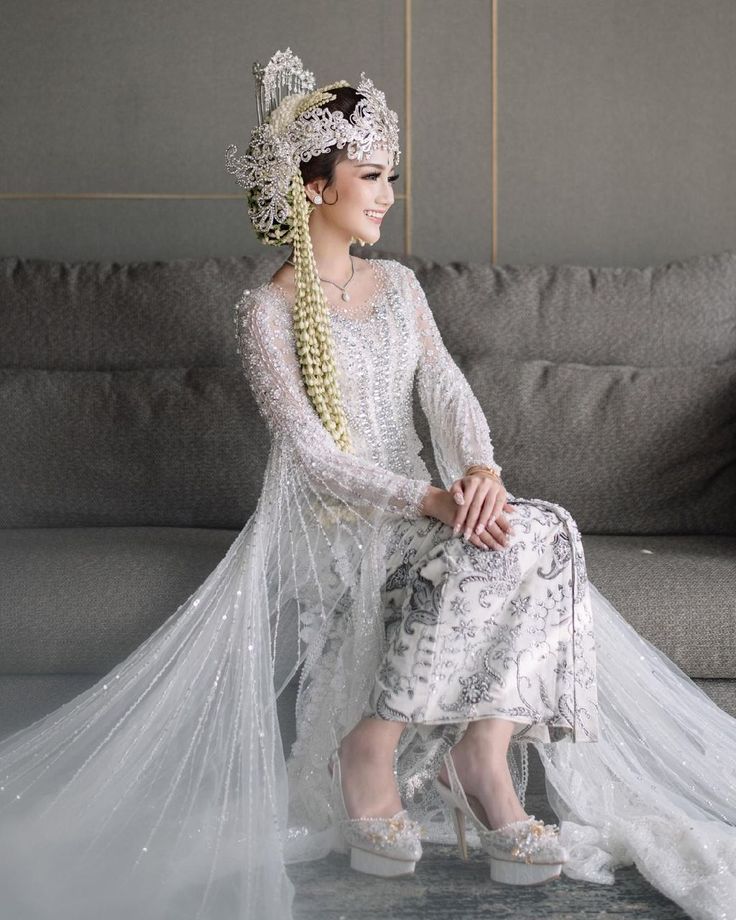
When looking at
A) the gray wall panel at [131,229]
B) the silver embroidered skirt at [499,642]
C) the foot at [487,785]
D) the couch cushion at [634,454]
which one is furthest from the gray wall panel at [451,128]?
the foot at [487,785]

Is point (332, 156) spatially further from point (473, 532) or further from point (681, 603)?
point (681, 603)

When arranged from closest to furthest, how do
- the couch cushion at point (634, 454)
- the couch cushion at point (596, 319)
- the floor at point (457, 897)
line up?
the floor at point (457, 897) < the couch cushion at point (634, 454) < the couch cushion at point (596, 319)

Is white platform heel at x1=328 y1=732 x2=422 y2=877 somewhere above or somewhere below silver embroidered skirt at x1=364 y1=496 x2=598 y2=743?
below

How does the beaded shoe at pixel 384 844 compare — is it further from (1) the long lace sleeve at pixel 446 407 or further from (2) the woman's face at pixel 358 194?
(2) the woman's face at pixel 358 194

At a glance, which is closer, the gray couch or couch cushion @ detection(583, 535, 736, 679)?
couch cushion @ detection(583, 535, 736, 679)

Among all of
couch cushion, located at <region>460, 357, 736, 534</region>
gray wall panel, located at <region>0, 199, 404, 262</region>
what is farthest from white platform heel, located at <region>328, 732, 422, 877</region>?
gray wall panel, located at <region>0, 199, 404, 262</region>

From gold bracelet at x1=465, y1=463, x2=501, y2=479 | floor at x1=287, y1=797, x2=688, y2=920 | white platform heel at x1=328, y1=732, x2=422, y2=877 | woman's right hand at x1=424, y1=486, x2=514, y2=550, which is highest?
gold bracelet at x1=465, y1=463, x2=501, y2=479

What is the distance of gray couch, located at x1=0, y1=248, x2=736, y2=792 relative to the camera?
8.82ft

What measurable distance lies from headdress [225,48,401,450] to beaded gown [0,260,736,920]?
0.04 m

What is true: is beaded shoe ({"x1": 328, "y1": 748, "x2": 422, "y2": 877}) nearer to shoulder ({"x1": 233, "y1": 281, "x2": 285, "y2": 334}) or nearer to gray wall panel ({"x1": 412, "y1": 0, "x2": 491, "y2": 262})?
shoulder ({"x1": 233, "y1": 281, "x2": 285, "y2": 334})

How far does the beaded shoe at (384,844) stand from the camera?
2.03 metres

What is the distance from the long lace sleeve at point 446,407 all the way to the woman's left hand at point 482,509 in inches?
10.8

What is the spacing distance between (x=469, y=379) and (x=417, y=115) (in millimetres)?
1073

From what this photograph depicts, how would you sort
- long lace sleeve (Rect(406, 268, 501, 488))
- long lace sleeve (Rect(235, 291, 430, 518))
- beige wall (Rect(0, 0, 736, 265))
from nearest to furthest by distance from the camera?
long lace sleeve (Rect(235, 291, 430, 518)) < long lace sleeve (Rect(406, 268, 501, 488)) < beige wall (Rect(0, 0, 736, 265))
